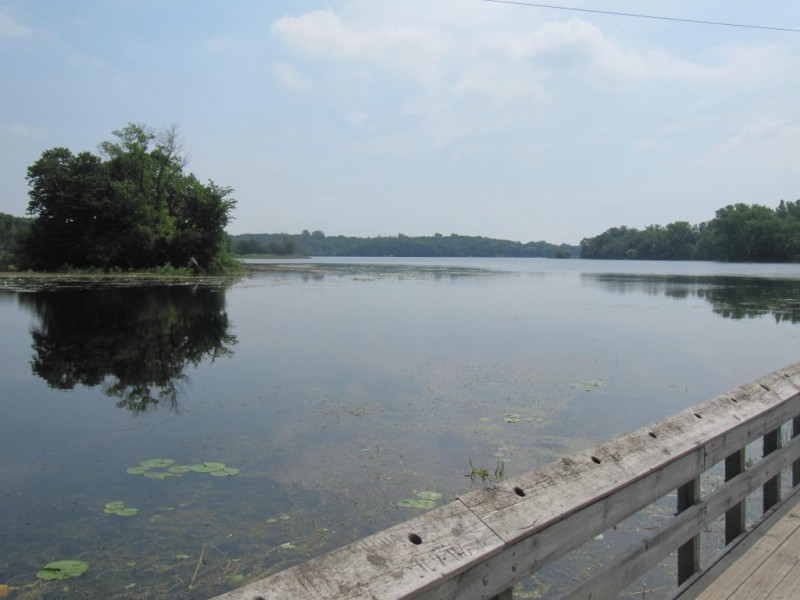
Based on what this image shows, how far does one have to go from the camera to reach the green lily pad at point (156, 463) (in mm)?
6137

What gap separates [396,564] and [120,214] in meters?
50.1

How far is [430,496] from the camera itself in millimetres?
5496

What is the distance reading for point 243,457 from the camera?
647cm

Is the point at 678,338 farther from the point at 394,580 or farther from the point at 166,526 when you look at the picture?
the point at 394,580

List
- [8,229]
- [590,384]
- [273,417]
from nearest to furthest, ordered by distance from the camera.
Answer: [273,417] < [590,384] < [8,229]

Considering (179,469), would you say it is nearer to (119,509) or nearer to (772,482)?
(119,509)

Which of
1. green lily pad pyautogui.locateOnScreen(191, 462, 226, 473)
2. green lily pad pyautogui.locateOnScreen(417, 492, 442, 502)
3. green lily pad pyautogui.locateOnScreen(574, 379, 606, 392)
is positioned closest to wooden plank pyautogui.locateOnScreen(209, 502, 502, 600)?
green lily pad pyautogui.locateOnScreen(417, 492, 442, 502)

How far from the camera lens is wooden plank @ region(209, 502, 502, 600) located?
50.9 inches

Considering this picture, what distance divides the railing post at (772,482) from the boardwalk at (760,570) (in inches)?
8.3

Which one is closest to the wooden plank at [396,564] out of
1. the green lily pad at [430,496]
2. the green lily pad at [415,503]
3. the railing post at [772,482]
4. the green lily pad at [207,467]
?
the railing post at [772,482]

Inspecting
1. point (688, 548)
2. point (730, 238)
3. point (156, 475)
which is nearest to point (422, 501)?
point (156, 475)

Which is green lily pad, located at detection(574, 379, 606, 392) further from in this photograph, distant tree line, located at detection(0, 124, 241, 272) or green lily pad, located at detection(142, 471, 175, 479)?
distant tree line, located at detection(0, 124, 241, 272)

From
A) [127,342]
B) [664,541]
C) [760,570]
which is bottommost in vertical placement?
[127,342]

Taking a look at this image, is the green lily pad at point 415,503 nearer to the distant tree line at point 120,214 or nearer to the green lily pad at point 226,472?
the green lily pad at point 226,472
